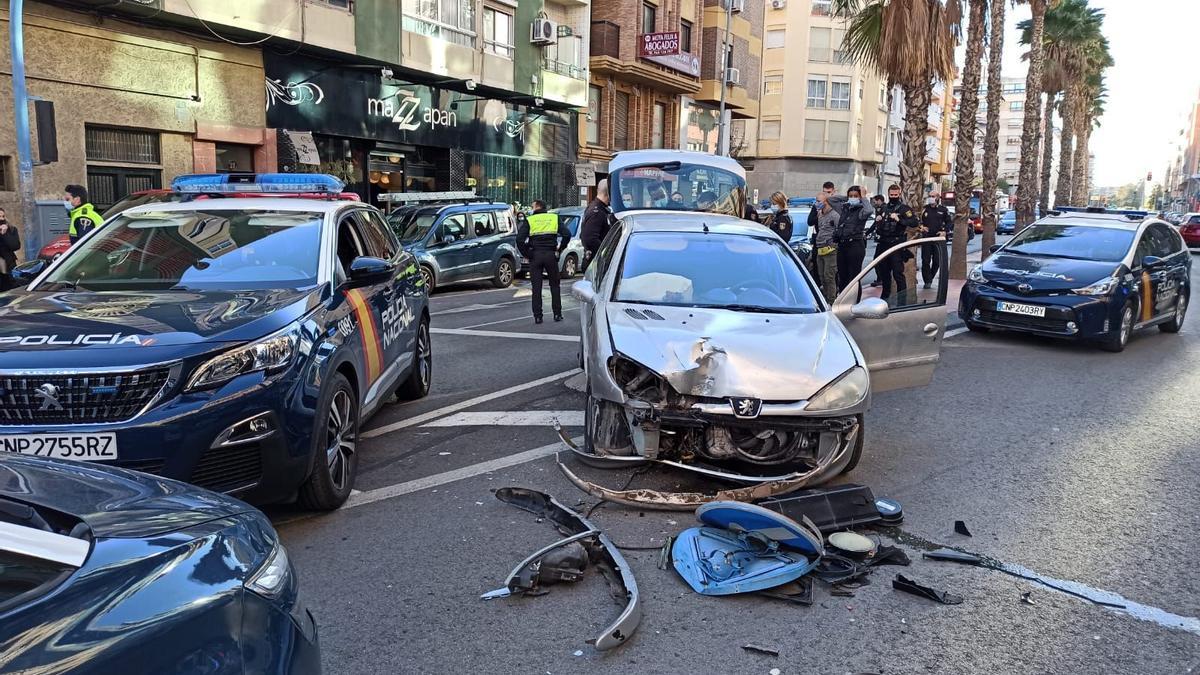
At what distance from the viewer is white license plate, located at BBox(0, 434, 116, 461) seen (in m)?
3.50

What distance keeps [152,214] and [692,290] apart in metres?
3.65

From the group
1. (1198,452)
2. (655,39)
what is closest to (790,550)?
(1198,452)

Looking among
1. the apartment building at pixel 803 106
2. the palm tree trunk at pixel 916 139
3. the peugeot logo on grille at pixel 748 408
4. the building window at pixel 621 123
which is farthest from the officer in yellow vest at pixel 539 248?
the apartment building at pixel 803 106

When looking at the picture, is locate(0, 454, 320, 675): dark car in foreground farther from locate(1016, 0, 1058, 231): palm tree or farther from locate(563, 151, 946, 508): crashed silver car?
locate(1016, 0, 1058, 231): palm tree

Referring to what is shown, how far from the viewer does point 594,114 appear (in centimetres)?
3328

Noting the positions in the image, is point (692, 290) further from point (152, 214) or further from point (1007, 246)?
point (1007, 246)

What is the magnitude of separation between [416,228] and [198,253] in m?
11.6

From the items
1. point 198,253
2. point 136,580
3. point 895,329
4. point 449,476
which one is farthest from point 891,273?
point 136,580

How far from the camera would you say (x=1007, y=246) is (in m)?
11.7

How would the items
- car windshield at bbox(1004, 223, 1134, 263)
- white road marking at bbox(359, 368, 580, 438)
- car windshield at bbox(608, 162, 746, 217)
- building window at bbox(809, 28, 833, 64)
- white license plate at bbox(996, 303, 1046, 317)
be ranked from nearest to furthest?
white road marking at bbox(359, 368, 580, 438) < white license plate at bbox(996, 303, 1046, 317) < car windshield at bbox(1004, 223, 1134, 263) < car windshield at bbox(608, 162, 746, 217) < building window at bbox(809, 28, 833, 64)

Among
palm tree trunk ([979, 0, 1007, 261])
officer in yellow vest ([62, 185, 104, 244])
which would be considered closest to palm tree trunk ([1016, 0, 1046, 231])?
palm tree trunk ([979, 0, 1007, 261])

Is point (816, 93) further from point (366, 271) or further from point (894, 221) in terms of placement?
point (366, 271)

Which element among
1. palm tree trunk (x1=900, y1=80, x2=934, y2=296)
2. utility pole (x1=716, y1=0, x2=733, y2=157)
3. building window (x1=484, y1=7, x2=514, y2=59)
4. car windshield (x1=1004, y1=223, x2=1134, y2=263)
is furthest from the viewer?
utility pole (x1=716, y1=0, x2=733, y2=157)

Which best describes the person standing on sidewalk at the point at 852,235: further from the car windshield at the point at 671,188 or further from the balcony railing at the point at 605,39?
the balcony railing at the point at 605,39
